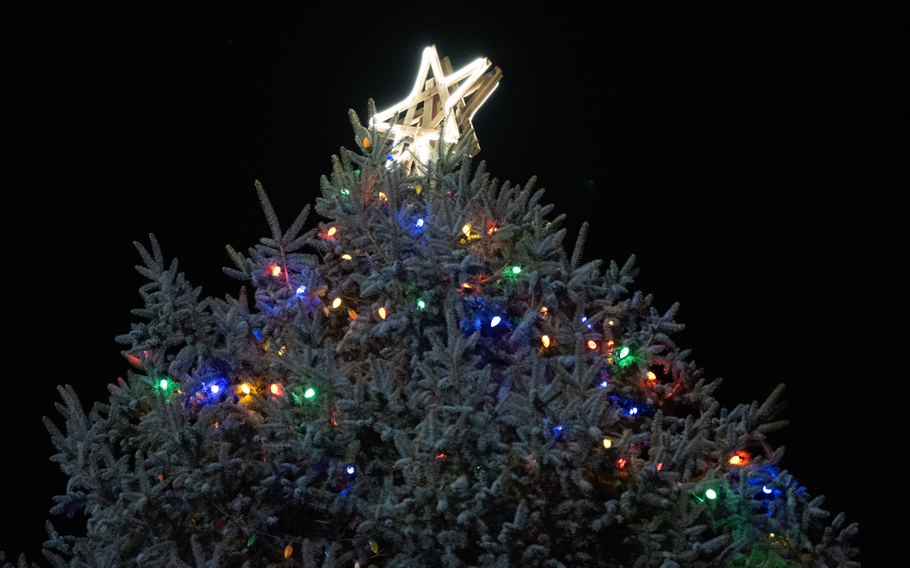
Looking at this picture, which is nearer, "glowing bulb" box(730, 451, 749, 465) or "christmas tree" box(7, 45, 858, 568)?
"christmas tree" box(7, 45, 858, 568)

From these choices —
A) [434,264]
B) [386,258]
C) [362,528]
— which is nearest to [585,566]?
[362,528]

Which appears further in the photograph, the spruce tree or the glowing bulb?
the glowing bulb

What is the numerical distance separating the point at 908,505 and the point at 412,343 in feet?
20.1

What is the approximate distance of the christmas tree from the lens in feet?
8.63

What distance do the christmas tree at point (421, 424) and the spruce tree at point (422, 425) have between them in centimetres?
1

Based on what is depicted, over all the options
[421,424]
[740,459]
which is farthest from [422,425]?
[740,459]

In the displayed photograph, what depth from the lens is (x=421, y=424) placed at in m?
2.60

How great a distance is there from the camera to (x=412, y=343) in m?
3.19

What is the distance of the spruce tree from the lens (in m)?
2.63

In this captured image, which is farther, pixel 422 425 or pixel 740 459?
pixel 740 459

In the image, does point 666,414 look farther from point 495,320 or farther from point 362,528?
point 362,528

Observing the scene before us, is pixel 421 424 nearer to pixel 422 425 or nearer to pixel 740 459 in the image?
pixel 422 425

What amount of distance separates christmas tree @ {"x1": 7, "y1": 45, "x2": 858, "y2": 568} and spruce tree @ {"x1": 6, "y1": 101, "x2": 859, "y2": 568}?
0.01m

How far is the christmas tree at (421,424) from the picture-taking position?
263cm
